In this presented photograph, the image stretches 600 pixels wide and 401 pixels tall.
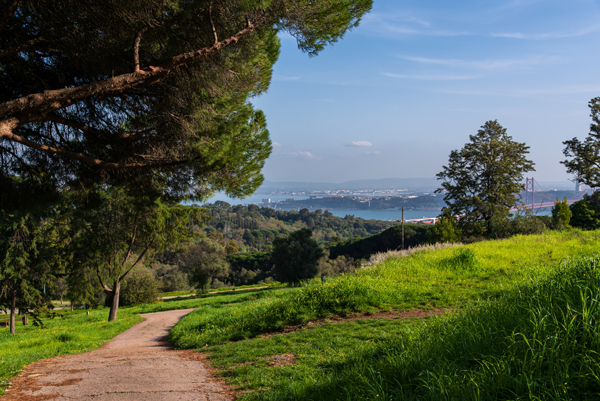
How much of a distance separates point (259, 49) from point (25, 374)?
6329 millimetres

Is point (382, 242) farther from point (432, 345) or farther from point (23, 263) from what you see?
point (432, 345)

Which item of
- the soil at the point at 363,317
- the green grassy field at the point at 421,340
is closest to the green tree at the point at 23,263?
the green grassy field at the point at 421,340

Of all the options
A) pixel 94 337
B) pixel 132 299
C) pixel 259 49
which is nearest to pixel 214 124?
pixel 259 49

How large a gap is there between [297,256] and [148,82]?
31.3m

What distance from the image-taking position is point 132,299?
Result: 27812mm

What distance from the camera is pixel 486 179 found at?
1089 inches

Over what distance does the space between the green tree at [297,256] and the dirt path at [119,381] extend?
94.8 feet

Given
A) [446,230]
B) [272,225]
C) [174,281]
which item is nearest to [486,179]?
[446,230]

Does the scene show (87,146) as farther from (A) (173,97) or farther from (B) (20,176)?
(A) (173,97)

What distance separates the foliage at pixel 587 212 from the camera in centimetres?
2867

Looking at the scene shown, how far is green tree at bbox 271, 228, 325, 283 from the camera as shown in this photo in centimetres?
3515

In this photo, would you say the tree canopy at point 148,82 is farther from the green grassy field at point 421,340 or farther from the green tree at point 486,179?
the green tree at point 486,179

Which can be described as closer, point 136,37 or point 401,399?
point 401,399

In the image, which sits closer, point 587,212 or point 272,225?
point 587,212
